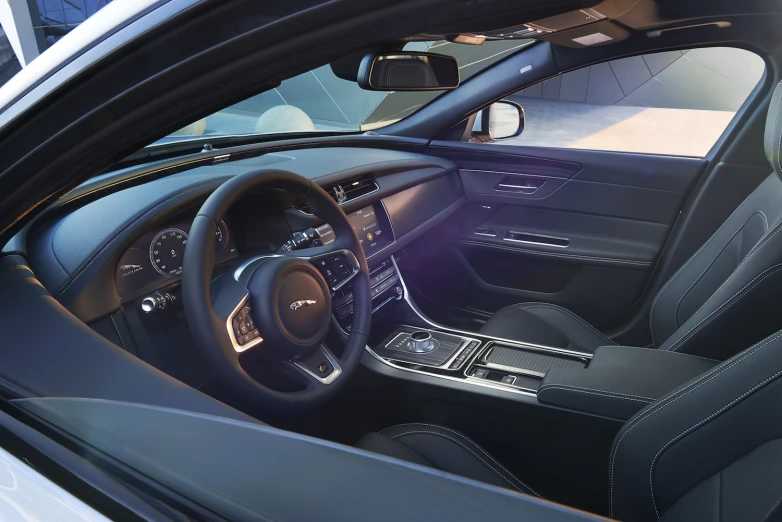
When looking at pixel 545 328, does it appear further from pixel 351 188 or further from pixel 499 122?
pixel 499 122

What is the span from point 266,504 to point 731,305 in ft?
4.69

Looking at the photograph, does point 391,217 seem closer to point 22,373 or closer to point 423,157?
point 423,157

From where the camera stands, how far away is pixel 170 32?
0.70 meters

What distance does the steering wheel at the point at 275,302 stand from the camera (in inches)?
53.8

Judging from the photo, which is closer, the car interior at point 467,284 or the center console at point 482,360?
the car interior at point 467,284

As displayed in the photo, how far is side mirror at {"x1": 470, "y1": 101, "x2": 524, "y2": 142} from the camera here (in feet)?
10.6

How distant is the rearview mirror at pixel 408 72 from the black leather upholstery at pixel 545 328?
1.07m

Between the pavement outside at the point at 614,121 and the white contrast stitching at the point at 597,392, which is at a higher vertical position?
the white contrast stitching at the point at 597,392

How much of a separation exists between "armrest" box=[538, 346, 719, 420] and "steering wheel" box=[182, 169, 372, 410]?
57 centimetres

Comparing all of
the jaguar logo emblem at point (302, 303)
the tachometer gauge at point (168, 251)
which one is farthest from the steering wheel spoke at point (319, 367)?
the tachometer gauge at point (168, 251)

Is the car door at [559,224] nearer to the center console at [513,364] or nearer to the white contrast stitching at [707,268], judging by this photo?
the center console at [513,364]

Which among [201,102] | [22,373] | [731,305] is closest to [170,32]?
[201,102]

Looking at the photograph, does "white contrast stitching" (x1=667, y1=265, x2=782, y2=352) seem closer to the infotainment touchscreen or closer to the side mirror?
the infotainment touchscreen

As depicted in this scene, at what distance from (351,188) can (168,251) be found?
3.26ft
